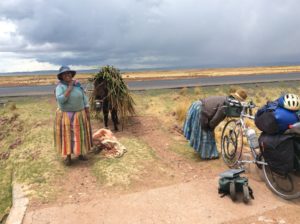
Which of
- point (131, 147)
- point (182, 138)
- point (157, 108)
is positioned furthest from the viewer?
point (157, 108)

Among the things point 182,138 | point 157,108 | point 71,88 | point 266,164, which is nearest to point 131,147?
point 182,138

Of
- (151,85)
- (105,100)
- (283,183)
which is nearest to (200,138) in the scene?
(283,183)

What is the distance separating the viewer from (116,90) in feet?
33.8

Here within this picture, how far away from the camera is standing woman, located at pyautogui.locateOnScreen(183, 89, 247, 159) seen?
706 cm

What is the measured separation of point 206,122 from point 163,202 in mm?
2407

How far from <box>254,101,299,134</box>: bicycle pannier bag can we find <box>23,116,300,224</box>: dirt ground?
43.7 inches

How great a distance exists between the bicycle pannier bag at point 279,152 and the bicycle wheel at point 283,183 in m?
0.34

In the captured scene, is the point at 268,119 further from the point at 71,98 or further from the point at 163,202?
the point at 71,98

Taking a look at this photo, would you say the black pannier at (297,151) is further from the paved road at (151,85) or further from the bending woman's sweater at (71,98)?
the paved road at (151,85)

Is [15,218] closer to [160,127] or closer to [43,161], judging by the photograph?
[43,161]

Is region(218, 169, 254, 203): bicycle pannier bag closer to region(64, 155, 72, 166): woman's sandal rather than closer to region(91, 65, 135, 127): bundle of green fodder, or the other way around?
region(64, 155, 72, 166): woman's sandal

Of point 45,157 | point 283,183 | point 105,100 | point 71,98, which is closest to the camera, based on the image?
point 283,183

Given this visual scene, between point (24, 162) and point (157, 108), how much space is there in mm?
6874

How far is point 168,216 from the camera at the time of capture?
4.94 m
